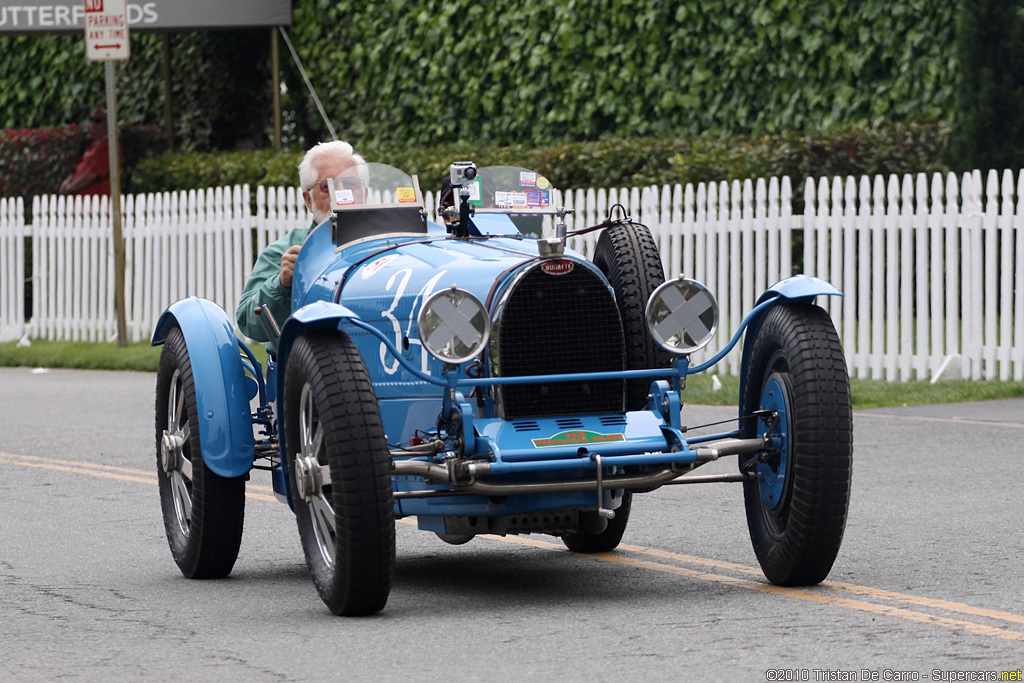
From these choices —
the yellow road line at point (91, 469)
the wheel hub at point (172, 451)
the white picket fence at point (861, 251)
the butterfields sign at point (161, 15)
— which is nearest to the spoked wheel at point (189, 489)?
the wheel hub at point (172, 451)

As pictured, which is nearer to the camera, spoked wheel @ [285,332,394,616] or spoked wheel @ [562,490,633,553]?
spoked wheel @ [285,332,394,616]

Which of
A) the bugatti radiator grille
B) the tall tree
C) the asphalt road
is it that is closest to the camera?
the asphalt road

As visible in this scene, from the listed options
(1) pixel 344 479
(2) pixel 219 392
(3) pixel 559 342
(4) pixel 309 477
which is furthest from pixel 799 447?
(2) pixel 219 392

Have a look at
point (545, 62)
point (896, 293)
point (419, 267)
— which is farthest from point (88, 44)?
point (419, 267)

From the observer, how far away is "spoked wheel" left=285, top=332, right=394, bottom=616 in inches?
225

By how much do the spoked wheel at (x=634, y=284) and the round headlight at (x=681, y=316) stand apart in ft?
1.11

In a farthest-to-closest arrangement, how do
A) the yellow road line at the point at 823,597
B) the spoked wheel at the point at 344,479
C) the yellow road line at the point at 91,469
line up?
1. the yellow road line at the point at 91,469
2. the spoked wheel at the point at 344,479
3. the yellow road line at the point at 823,597

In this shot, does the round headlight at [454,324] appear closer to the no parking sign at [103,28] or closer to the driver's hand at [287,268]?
the driver's hand at [287,268]

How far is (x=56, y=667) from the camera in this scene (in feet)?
17.4

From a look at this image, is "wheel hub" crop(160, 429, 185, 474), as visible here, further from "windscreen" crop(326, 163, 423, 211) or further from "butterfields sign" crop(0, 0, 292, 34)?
"butterfields sign" crop(0, 0, 292, 34)

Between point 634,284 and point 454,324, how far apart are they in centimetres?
99

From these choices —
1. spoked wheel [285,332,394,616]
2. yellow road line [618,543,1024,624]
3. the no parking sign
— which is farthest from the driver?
the no parking sign

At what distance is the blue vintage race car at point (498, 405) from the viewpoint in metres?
5.91

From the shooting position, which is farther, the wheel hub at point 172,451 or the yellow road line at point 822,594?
the wheel hub at point 172,451
